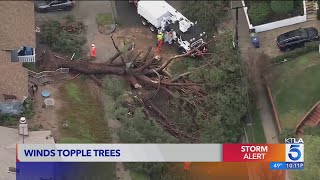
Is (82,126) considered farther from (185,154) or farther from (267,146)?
(267,146)

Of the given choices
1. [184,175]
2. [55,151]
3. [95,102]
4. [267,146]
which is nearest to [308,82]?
[267,146]

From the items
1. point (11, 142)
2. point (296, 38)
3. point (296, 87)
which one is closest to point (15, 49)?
point (11, 142)

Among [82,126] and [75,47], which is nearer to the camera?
[82,126]

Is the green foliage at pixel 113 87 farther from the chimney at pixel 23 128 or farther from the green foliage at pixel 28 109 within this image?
the chimney at pixel 23 128

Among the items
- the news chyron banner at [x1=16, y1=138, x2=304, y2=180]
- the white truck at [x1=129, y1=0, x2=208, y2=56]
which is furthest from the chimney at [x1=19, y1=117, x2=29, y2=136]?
the white truck at [x1=129, y1=0, x2=208, y2=56]

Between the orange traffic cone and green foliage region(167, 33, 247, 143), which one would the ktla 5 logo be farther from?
the orange traffic cone

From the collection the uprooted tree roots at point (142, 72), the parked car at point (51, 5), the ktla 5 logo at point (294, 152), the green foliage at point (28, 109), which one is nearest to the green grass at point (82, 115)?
the uprooted tree roots at point (142, 72)
